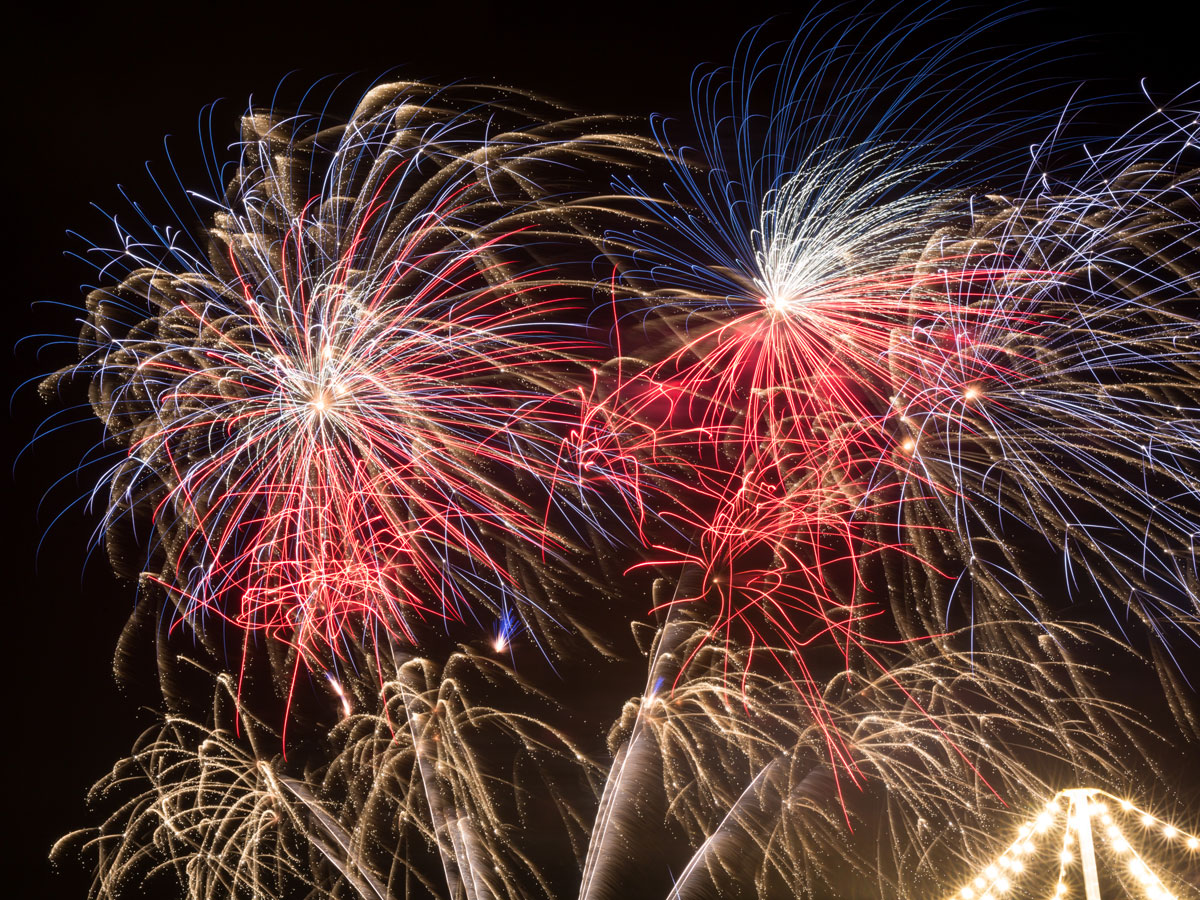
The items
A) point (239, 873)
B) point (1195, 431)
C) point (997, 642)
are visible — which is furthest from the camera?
point (239, 873)

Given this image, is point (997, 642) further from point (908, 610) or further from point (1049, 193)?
point (1049, 193)

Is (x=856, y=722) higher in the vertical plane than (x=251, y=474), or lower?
lower

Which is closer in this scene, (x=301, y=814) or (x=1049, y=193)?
(x=1049, y=193)

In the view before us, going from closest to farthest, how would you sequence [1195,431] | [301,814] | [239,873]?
[1195,431]
[301,814]
[239,873]

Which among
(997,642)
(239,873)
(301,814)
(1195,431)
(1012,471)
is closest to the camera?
(1195,431)

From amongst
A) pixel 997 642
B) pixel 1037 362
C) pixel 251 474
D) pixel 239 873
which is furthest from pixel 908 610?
pixel 239 873

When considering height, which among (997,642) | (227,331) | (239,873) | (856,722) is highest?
(227,331)

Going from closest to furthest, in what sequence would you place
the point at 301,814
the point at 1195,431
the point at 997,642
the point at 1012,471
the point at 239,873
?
the point at 1195,431, the point at 1012,471, the point at 997,642, the point at 301,814, the point at 239,873

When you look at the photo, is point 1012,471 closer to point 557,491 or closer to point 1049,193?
point 1049,193

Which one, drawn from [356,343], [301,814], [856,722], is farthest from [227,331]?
[856,722]
